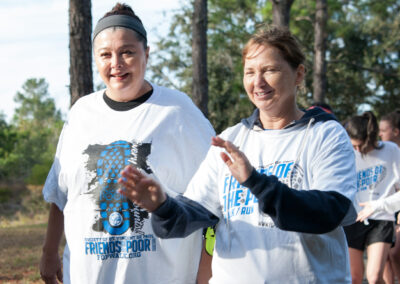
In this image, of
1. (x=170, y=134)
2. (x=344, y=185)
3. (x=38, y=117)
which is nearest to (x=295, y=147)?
(x=344, y=185)

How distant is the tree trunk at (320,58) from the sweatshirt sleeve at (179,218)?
1469 cm

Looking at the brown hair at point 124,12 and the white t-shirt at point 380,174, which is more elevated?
the brown hair at point 124,12

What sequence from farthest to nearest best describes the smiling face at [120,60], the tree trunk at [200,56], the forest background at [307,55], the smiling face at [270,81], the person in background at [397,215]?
the forest background at [307,55], the tree trunk at [200,56], the person in background at [397,215], the smiling face at [120,60], the smiling face at [270,81]

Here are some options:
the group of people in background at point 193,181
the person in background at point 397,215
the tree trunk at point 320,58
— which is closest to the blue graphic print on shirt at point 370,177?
the person in background at point 397,215

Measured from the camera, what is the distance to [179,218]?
→ 245cm

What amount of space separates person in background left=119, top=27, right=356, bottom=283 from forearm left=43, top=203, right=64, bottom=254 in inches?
48.7

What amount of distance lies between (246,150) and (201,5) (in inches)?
372

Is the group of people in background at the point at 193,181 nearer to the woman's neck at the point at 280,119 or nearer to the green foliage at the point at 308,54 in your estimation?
the woman's neck at the point at 280,119

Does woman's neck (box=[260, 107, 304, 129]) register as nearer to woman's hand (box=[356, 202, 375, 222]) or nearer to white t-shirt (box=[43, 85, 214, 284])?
white t-shirt (box=[43, 85, 214, 284])

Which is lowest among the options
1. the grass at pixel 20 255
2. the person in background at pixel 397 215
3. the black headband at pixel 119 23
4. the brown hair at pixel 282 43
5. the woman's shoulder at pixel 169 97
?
the grass at pixel 20 255

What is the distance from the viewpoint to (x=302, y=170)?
2.46m

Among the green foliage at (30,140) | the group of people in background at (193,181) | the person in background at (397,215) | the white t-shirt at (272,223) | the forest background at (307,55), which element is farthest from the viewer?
the green foliage at (30,140)

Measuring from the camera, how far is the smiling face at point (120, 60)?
3.13 meters

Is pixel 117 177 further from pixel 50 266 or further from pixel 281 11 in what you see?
pixel 281 11
